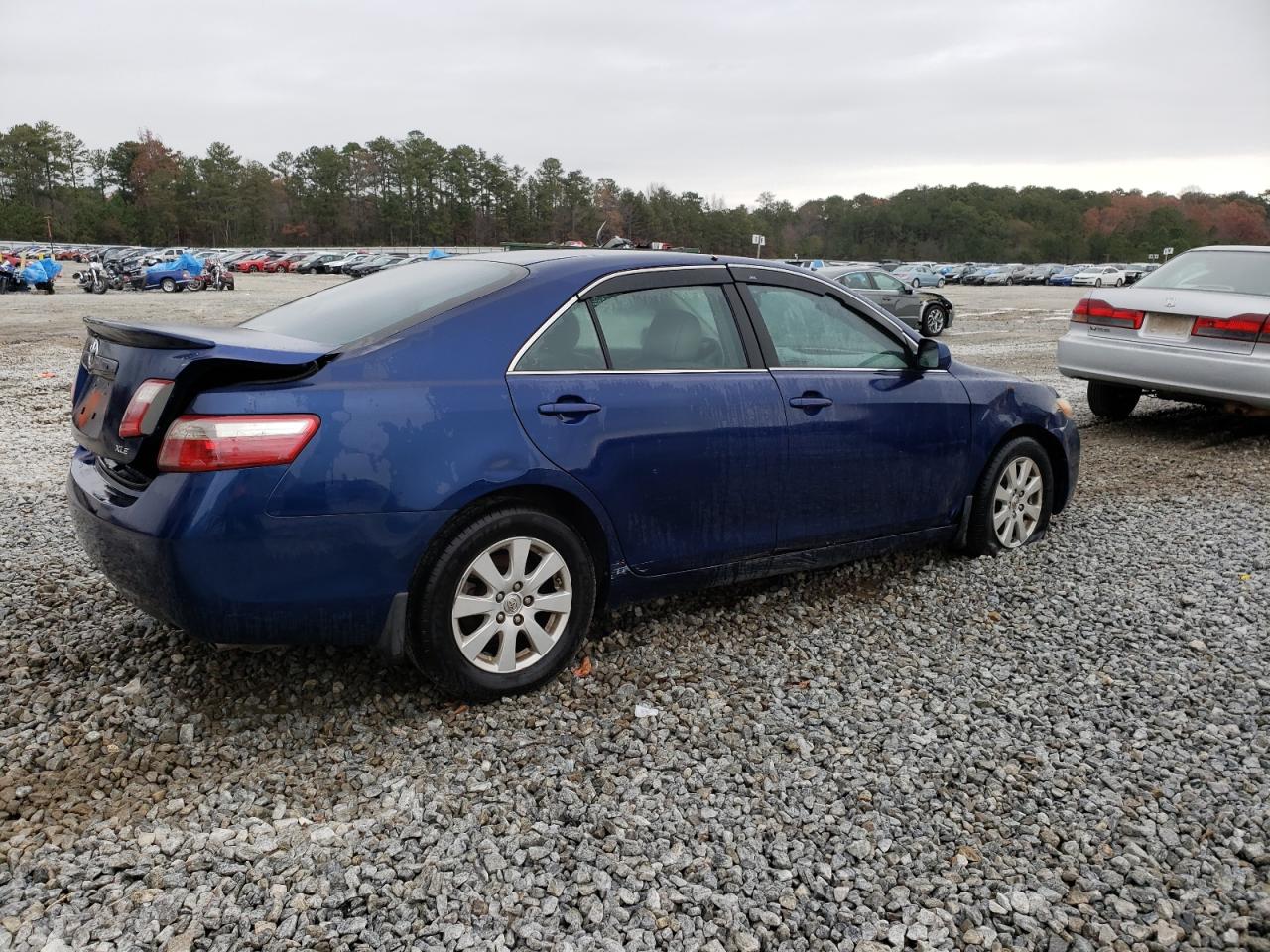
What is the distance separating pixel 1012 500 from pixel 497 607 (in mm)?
3004

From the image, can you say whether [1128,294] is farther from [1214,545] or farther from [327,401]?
[327,401]

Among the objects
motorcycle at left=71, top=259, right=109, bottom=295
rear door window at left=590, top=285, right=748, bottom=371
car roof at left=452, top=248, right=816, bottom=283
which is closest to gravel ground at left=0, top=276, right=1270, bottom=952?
rear door window at left=590, top=285, right=748, bottom=371

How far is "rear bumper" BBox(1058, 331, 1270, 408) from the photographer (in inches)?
288

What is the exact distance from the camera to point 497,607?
3.29 m

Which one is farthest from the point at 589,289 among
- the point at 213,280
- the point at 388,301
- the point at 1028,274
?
the point at 1028,274

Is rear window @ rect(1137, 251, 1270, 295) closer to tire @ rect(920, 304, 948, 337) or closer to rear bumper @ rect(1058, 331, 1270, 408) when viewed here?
rear bumper @ rect(1058, 331, 1270, 408)

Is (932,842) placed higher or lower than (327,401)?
lower

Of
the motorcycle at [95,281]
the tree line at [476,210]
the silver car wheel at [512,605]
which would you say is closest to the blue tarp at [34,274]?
the motorcycle at [95,281]

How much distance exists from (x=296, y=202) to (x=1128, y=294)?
136385mm

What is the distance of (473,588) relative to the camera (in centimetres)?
324

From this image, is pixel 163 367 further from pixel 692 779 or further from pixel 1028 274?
pixel 1028 274

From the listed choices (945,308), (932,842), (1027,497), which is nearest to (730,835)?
(932,842)

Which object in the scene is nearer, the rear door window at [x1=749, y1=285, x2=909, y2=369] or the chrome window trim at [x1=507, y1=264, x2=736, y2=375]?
the chrome window trim at [x1=507, y1=264, x2=736, y2=375]

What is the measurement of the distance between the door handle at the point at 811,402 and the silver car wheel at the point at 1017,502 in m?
1.36
